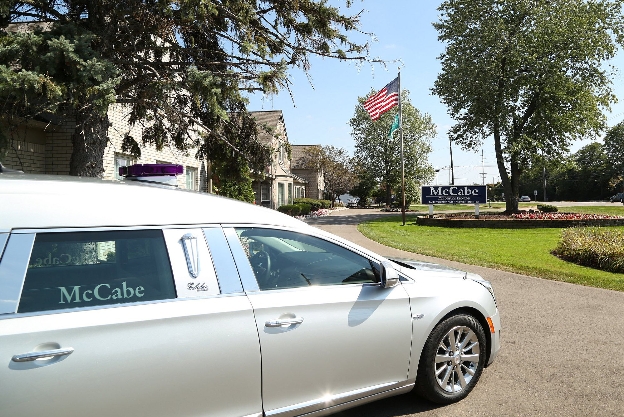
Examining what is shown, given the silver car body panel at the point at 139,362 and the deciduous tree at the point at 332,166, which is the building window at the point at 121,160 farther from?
the deciduous tree at the point at 332,166

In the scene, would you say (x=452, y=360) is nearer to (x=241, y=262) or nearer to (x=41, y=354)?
(x=241, y=262)

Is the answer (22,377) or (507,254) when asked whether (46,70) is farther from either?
(507,254)

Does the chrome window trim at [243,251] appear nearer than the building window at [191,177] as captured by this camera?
Yes

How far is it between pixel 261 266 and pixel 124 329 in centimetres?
103

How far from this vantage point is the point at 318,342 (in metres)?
3.22

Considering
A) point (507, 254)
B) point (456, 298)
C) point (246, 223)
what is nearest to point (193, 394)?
point (246, 223)

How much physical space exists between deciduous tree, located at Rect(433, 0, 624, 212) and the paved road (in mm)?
21569

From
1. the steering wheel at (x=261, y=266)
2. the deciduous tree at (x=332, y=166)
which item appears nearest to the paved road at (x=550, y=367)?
the steering wheel at (x=261, y=266)

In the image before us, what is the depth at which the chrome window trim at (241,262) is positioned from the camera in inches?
122

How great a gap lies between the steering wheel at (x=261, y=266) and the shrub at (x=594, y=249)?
972 centimetres

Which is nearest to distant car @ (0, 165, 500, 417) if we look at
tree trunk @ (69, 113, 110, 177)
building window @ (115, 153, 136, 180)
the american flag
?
tree trunk @ (69, 113, 110, 177)

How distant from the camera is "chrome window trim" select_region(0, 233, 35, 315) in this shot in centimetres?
235

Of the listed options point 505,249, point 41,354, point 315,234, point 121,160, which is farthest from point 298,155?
point 41,354

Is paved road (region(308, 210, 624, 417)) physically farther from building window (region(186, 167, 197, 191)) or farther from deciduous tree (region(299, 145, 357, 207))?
deciduous tree (region(299, 145, 357, 207))
